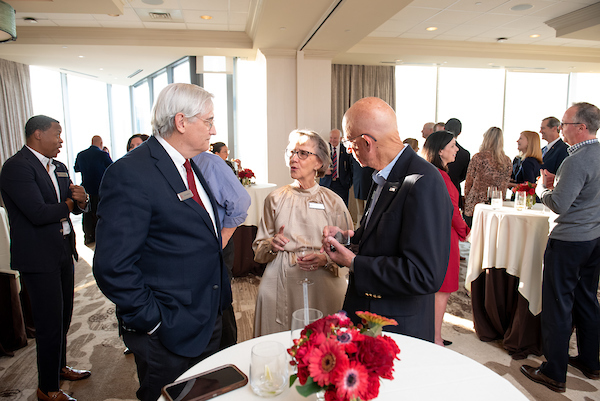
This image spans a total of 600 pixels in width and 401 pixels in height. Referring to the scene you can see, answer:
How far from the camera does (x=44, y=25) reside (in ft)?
22.0

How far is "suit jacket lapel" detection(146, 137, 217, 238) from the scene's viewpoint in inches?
56.8

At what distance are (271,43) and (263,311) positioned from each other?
559 centimetres

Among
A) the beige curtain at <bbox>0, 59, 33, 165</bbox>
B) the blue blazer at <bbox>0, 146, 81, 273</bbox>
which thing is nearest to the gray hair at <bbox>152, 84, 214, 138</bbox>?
the blue blazer at <bbox>0, 146, 81, 273</bbox>

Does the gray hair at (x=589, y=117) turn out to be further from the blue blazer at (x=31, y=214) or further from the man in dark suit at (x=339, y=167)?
the man in dark suit at (x=339, y=167)

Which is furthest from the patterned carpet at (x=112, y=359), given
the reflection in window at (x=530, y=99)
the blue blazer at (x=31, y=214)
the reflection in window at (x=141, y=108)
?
the reflection in window at (x=141, y=108)

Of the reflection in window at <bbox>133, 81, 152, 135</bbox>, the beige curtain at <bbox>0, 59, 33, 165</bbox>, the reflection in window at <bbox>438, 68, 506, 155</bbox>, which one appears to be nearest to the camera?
the beige curtain at <bbox>0, 59, 33, 165</bbox>

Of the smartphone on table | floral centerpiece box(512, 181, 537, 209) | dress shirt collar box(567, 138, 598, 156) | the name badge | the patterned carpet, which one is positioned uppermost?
dress shirt collar box(567, 138, 598, 156)

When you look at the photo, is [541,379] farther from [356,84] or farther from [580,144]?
[356,84]

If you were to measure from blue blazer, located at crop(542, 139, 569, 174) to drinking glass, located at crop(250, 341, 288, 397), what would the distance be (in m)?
4.39

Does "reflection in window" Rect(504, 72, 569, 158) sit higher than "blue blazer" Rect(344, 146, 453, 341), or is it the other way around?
"reflection in window" Rect(504, 72, 569, 158)

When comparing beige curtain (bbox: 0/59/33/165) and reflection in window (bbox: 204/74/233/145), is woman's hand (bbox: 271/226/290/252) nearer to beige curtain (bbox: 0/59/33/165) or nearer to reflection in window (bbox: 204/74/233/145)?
reflection in window (bbox: 204/74/233/145)

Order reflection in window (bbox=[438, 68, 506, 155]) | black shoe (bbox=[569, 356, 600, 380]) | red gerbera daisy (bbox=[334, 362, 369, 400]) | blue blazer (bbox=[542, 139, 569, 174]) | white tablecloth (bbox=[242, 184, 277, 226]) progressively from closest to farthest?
red gerbera daisy (bbox=[334, 362, 369, 400]) < black shoe (bbox=[569, 356, 600, 380]) < blue blazer (bbox=[542, 139, 569, 174]) < white tablecloth (bbox=[242, 184, 277, 226]) < reflection in window (bbox=[438, 68, 506, 155])

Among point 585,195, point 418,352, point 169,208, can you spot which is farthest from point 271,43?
point 418,352

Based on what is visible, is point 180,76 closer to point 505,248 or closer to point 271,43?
point 271,43
